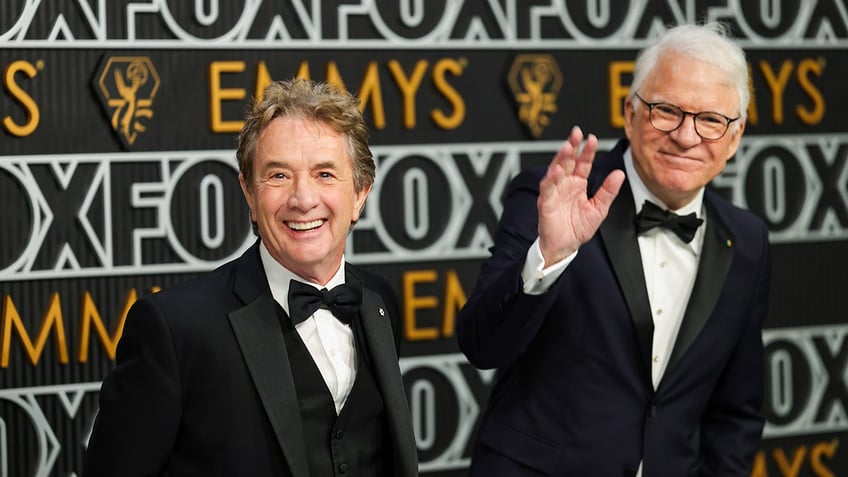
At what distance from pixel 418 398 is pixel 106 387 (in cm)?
180

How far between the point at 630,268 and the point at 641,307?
0.09 metres

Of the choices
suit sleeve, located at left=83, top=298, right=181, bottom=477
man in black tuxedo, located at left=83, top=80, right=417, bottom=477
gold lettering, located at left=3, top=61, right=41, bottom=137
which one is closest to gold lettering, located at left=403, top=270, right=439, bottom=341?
gold lettering, located at left=3, top=61, right=41, bottom=137

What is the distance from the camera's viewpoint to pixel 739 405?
9.49ft

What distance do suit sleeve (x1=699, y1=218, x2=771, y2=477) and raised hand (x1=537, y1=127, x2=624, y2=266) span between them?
0.65 metres

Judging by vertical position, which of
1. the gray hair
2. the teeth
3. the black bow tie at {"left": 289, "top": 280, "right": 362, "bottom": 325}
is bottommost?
the black bow tie at {"left": 289, "top": 280, "right": 362, "bottom": 325}

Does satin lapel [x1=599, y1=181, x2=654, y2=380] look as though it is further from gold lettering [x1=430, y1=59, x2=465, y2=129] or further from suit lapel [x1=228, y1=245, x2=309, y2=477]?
gold lettering [x1=430, y1=59, x2=465, y2=129]

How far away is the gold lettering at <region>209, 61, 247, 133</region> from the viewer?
11.5 feet

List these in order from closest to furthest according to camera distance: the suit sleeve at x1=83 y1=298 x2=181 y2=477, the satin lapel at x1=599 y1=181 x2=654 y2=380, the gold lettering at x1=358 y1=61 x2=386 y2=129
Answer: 1. the suit sleeve at x1=83 y1=298 x2=181 y2=477
2. the satin lapel at x1=599 y1=181 x2=654 y2=380
3. the gold lettering at x1=358 y1=61 x2=386 y2=129

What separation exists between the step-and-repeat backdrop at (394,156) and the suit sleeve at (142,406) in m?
1.42

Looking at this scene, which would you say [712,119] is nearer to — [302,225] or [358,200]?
[358,200]

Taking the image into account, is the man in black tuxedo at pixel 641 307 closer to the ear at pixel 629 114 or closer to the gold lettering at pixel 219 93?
the ear at pixel 629 114

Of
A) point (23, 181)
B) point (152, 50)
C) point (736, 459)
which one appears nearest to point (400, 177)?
point (152, 50)

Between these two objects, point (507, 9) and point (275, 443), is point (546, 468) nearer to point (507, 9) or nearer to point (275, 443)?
point (275, 443)

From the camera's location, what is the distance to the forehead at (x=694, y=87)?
8.95 ft
